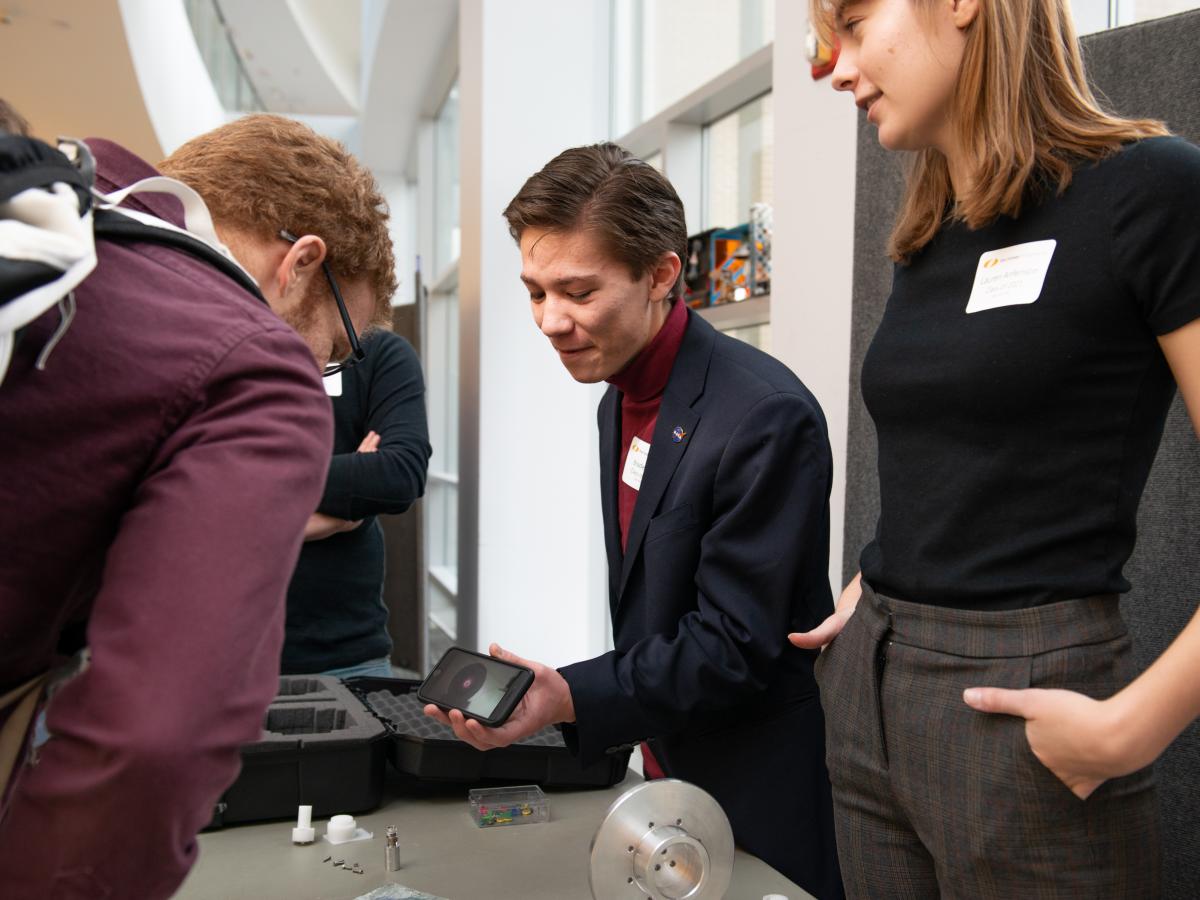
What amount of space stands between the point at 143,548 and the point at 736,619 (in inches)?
32.1

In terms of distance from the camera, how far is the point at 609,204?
4.63ft

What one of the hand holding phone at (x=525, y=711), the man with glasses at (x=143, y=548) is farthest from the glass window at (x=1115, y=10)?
the man with glasses at (x=143, y=548)

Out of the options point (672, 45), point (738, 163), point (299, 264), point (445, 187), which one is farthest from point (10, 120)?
point (445, 187)

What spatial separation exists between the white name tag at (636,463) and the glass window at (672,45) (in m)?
1.50

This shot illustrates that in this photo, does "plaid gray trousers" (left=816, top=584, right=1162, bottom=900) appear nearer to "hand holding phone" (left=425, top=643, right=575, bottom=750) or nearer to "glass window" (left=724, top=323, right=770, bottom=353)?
"hand holding phone" (left=425, top=643, right=575, bottom=750)

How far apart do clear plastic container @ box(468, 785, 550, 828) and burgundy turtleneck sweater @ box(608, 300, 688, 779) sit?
0.73 feet

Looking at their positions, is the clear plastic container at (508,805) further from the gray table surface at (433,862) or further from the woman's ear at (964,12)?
the woman's ear at (964,12)

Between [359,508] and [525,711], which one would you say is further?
[359,508]

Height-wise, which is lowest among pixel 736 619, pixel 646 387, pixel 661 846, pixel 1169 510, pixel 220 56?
pixel 661 846

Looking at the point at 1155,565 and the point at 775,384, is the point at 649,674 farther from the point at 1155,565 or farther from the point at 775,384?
the point at 1155,565

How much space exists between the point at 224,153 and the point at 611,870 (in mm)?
707

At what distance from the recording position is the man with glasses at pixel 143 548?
19.4 inches

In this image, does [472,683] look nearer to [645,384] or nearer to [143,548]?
[645,384]

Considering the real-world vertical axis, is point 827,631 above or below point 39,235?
below
